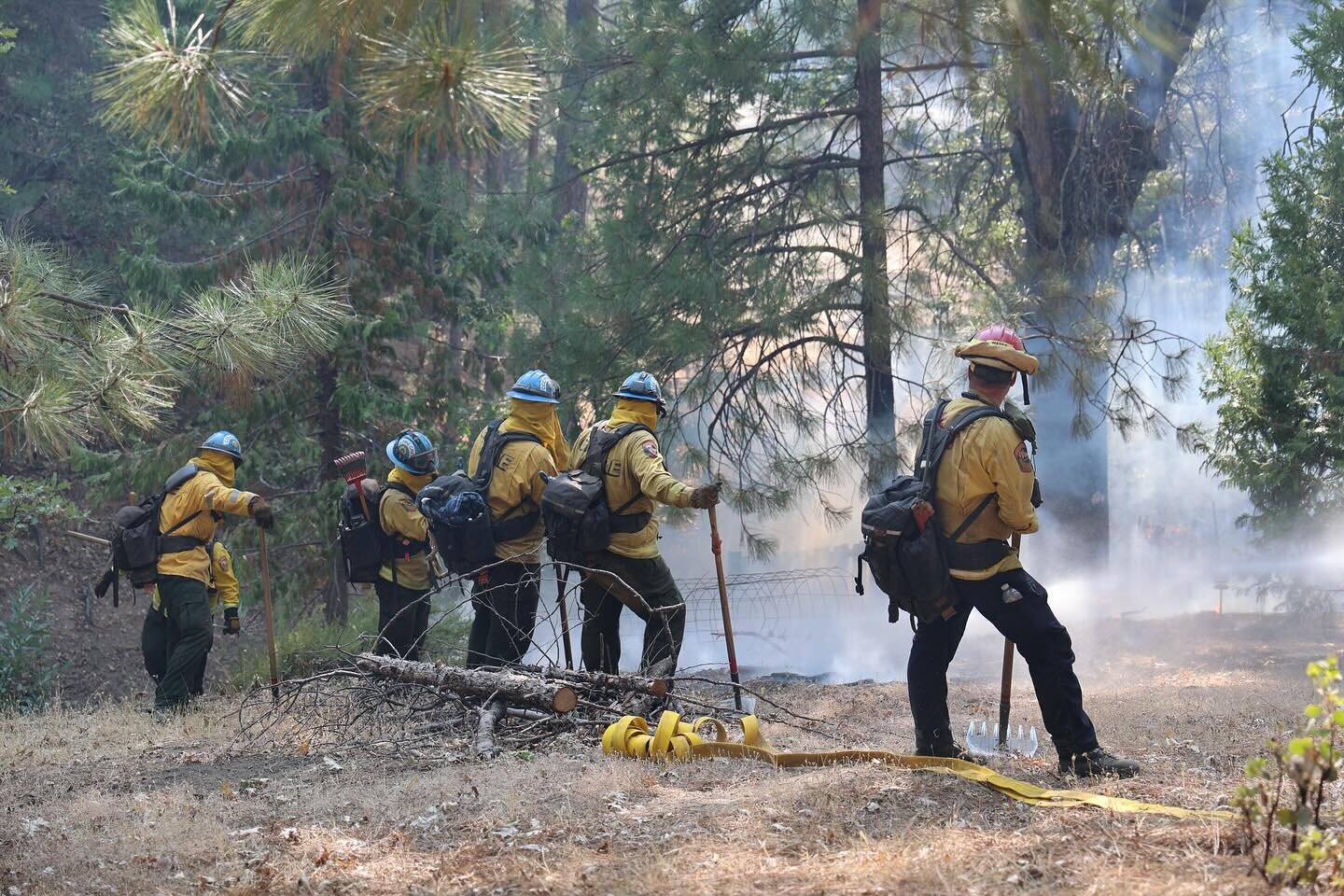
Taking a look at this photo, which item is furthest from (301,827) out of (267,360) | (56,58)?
(56,58)

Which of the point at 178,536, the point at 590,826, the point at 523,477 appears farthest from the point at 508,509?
the point at 590,826

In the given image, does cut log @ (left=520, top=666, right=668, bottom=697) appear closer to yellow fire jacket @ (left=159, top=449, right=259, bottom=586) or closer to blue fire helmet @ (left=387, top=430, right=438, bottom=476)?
blue fire helmet @ (left=387, top=430, right=438, bottom=476)

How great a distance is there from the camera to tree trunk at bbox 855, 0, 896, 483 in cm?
1071

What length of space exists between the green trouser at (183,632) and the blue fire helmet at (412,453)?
1596mm

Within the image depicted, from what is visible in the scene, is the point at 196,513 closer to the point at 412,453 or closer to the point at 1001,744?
the point at 412,453

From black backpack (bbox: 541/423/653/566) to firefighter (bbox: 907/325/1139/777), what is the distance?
82.8 inches

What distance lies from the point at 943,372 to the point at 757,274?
189cm

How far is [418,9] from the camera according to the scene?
15.7 ft

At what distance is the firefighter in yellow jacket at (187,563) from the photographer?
340 inches

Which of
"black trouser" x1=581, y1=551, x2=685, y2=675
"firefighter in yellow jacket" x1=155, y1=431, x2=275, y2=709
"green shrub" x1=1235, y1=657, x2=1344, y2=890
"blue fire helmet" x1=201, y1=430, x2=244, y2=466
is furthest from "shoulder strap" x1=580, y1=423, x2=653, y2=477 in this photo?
"green shrub" x1=1235, y1=657, x2=1344, y2=890

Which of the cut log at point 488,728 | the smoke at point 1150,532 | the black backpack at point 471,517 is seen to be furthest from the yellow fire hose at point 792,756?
the smoke at point 1150,532

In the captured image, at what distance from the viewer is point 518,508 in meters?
7.88

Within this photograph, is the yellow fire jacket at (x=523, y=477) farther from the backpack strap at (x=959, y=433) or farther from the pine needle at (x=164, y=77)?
the backpack strap at (x=959, y=433)

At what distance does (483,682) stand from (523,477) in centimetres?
176
